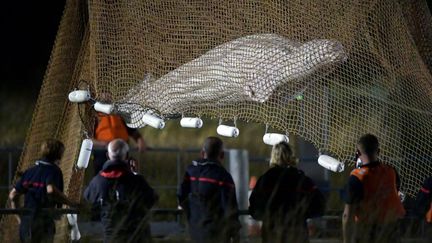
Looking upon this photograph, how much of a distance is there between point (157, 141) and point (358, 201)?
28.0ft

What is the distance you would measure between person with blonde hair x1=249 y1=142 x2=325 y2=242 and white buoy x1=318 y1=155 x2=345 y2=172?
0.73 meters

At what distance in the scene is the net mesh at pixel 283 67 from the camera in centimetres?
1327

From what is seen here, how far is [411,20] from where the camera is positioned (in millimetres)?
14336

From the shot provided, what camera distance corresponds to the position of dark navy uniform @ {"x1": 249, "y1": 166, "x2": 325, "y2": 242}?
457 inches

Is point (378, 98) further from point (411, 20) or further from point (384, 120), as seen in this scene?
point (411, 20)

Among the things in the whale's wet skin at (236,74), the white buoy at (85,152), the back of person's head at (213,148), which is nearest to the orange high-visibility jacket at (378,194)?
the back of person's head at (213,148)

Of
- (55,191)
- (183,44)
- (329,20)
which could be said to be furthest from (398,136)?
(55,191)

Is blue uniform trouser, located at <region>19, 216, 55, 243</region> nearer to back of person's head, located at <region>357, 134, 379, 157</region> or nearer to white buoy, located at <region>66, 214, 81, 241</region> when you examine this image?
white buoy, located at <region>66, 214, 81, 241</region>

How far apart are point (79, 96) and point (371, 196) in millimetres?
3092

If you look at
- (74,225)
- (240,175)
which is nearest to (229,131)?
(74,225)

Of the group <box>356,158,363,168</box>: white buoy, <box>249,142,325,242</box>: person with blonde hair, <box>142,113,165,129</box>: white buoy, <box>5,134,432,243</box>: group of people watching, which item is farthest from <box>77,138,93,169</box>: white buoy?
<box>356,158,363,168</box>: white buoy

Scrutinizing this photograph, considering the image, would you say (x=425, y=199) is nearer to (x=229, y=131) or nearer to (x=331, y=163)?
(x=331, y=163)

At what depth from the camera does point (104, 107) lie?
13.7 metres

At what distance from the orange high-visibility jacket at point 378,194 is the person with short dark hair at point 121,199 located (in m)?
1.63
